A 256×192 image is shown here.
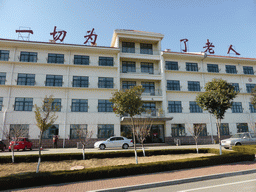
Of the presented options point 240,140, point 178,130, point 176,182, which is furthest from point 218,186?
point 178,130

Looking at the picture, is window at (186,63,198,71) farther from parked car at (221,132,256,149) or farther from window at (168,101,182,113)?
parked car at (221,132,256,149)

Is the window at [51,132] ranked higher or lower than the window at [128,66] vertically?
lower

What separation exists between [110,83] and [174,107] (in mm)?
10251

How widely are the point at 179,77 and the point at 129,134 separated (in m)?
11.9

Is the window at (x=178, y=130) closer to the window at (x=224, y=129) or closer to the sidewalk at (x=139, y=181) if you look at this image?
the window at (x=224, y=129)

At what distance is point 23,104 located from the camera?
70.1ft

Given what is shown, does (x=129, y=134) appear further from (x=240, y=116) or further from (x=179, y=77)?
(x=240, y=116)

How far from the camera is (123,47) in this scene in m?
25.9

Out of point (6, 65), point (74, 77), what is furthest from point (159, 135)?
point (6, 65)

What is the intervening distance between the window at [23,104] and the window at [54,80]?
307 centimetres

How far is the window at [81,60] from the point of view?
2395 centimetres

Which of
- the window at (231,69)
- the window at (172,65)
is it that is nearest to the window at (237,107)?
the window at (231,69)

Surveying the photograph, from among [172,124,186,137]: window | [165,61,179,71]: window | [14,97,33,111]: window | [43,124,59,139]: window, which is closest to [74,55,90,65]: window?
[14,97,33,111]: window

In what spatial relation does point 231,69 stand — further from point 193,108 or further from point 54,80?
point 54,80
